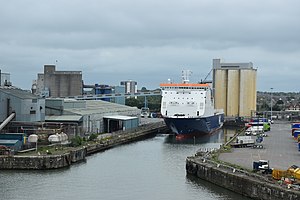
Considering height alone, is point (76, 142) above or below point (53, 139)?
below

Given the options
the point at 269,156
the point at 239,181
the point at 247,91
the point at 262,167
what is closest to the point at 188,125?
the point at 269,156

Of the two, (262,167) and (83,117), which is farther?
(83,117)

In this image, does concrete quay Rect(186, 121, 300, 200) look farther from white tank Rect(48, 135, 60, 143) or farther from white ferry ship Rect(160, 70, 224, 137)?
white ferry ship Rect(160, 70, 224, 137)

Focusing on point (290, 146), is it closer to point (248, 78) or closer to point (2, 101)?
point (2, 101)

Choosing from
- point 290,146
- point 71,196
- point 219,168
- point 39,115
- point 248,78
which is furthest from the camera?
point 248,78

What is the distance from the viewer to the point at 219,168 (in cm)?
2055

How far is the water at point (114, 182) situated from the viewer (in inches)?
722

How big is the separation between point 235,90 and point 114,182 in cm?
4970

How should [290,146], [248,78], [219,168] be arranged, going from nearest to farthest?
[219,168]
[290,146]
[248,78]

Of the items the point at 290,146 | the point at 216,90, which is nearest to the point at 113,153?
the point at 290,146

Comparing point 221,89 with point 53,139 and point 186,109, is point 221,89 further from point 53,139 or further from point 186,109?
point 53,139

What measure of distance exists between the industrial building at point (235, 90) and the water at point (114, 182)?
4120cm

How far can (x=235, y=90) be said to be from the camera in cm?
6844

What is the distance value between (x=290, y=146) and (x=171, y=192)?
1276cm
